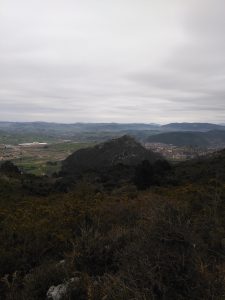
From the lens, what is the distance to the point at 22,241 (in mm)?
8484

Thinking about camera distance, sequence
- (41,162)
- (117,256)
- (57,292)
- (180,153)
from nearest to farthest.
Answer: (57,292), (117,256), (41,162), (180,153)

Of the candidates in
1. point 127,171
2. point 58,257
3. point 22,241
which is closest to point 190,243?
point 58,257

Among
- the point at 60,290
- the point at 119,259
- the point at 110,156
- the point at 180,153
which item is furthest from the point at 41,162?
the point at 119,259

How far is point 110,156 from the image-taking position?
7725cm

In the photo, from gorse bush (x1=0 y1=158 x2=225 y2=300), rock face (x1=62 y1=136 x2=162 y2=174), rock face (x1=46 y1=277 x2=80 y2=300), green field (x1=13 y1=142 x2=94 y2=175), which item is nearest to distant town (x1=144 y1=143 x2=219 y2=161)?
rock face (x1=62 y1=136 x2=162 y2=174)

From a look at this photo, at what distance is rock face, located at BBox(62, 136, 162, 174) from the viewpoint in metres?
71.2

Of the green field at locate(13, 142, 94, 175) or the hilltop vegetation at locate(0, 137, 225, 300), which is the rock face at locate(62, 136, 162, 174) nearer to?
the green field at locate(13, 142, 94, 175)

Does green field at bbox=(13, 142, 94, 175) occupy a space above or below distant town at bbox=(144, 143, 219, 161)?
below

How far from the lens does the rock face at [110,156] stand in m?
71.2

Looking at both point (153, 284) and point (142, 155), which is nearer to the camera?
point (153, 284)

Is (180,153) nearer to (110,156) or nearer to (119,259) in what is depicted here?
(110,156)

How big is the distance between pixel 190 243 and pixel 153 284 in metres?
1.07

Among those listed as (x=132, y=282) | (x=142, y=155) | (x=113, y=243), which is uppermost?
(x=132, y=282)

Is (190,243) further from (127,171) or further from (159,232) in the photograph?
(127,171)
